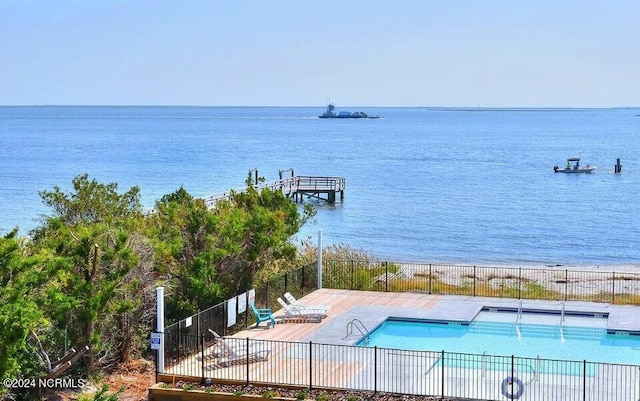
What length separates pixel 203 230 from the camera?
76.7ft

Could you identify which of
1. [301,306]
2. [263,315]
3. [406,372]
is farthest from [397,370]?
[301,306]

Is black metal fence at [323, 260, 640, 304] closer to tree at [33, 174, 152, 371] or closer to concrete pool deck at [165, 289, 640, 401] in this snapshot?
concrete pool deck at [165, 289, 640, 401]

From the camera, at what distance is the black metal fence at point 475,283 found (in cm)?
2923

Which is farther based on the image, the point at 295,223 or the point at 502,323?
the point at 295,223

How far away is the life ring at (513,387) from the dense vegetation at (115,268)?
25.6 feet

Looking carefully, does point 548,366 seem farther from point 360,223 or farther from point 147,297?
point 360,223

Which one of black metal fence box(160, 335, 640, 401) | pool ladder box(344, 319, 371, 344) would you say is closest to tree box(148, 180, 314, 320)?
black metal fence box(160, 335, 640, 401)

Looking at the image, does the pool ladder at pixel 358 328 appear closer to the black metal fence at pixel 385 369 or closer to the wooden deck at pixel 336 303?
the wooden deck at pixel 336 303

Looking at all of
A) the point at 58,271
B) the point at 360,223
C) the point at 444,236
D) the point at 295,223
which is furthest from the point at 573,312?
the point at 360,223

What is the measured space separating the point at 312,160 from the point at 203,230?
9522 centimetres

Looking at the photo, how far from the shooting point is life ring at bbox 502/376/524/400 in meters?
17.3

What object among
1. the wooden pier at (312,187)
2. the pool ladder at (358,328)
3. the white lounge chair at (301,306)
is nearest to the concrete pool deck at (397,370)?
the pool ladder at (358,328)

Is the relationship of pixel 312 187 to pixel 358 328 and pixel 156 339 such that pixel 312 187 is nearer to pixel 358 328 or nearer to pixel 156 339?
pixel 358 328

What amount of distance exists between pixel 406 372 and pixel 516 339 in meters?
5.84
